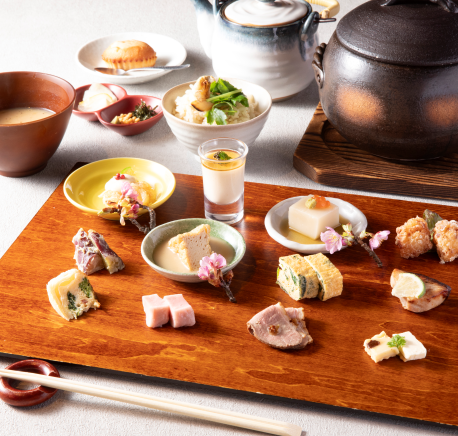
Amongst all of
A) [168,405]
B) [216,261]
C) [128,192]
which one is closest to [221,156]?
[128,192]

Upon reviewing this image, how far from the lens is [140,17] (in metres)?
3.52

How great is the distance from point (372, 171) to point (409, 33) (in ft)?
1.58

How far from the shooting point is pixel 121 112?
7.77 feet

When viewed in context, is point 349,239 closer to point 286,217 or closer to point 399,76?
point 286,217

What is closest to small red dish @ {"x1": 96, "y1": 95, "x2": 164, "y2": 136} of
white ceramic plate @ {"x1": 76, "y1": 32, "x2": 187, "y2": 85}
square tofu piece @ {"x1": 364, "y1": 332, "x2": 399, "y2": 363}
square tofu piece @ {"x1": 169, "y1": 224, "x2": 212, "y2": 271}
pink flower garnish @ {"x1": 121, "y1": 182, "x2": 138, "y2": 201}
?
white ceramic plate @ {"x1": 76, "y1": 32, "x2": 187, "y2": 85}

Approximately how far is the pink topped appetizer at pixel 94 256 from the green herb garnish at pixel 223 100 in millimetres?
605

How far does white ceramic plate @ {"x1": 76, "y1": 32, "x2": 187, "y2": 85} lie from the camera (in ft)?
8.43

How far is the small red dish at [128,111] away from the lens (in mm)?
2236

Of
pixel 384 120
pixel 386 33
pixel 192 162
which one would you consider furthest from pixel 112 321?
pixel 386 33

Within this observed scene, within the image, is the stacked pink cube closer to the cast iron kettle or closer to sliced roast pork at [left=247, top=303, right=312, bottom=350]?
sliced roast pork at [left=247, top=303, right=312, bottom=350]

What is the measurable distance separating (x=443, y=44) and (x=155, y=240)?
3.38ft

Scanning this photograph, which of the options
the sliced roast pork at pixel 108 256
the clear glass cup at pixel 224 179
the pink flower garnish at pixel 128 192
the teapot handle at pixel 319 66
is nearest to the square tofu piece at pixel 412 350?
the clear glass cup at pixel 224 179

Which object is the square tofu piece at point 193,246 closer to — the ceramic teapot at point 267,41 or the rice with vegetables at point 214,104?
the rice with vegetables at point 214,104

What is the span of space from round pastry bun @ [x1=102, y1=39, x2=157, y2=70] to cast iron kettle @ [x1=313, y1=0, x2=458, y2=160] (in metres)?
1.08
